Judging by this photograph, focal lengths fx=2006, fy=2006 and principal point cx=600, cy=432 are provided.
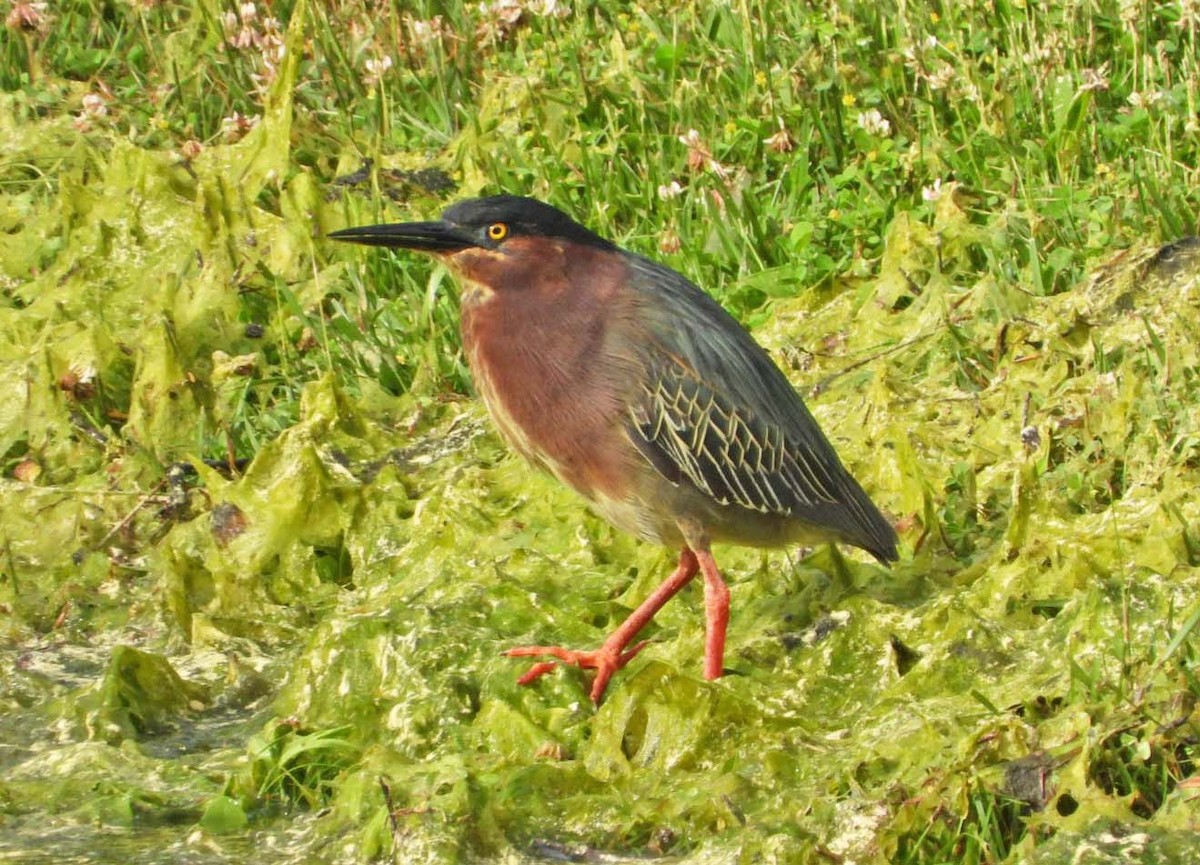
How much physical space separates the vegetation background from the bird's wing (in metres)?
0.26

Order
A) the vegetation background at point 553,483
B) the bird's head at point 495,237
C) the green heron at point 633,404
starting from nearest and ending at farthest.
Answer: the vegetation background at point 553,483 < the green heron at point 633,404 < the bird's head at point 495,237

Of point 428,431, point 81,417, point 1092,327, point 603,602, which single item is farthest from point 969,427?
point 81,417

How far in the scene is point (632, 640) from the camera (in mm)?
5730

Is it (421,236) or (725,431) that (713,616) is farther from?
(421,236)

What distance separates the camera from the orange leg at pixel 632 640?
5375 mm

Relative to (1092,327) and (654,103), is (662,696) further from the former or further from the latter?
(654,103)

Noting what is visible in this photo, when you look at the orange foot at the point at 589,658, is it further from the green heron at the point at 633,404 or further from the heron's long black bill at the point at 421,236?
the heron's long black bill at the point at 421,236

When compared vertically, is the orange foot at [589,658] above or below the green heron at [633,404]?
below

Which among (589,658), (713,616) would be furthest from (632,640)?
(713,616)

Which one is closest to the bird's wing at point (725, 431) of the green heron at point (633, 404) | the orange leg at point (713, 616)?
the green heron at point (633, 404)

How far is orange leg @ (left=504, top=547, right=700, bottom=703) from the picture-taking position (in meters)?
5.38

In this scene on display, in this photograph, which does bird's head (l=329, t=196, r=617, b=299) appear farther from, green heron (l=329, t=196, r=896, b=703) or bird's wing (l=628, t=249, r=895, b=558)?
bird's wing (l=628, t=249, r=895, b=558)

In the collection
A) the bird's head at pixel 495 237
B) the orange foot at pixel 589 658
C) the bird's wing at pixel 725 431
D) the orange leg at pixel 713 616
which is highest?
the bird's head at pixel 495 237

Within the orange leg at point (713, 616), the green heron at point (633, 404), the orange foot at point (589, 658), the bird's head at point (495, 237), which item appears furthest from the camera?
the bird's head at point (495, 237)
